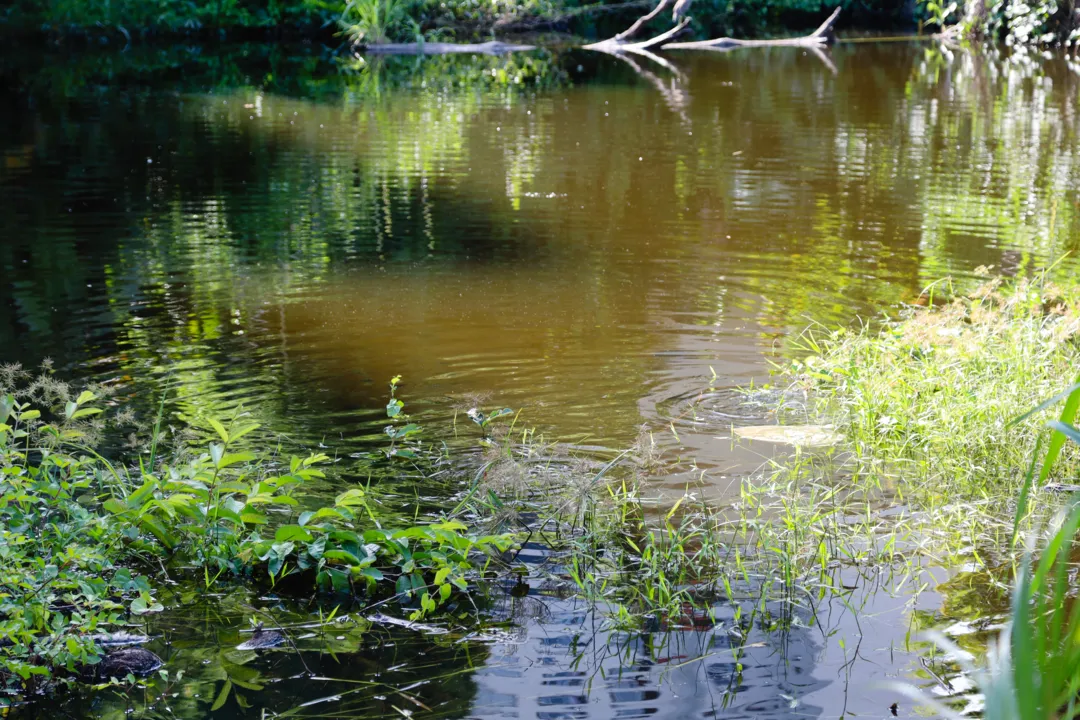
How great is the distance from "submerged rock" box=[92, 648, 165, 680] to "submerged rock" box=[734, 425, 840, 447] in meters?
2.50

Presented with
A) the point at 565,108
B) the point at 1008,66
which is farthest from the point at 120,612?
the point at 1008,66

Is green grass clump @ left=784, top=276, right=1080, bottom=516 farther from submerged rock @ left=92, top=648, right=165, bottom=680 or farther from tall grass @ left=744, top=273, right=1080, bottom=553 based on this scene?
submerged rock @ left=92, top=648, right=165, bottom=680

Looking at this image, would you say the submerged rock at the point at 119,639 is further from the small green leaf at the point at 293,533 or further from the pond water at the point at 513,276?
the small green leaf at the point at 293,533

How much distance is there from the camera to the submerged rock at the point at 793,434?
449cm

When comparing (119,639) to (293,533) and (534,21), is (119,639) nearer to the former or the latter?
(293,533)

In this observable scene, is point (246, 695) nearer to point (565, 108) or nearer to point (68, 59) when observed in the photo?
point (565, 108)

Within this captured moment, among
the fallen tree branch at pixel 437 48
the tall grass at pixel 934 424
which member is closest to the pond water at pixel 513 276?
the tall grass at pixel 934 424

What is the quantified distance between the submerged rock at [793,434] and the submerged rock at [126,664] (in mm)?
2497

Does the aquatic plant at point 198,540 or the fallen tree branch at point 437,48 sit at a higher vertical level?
the fallen tree branch at point 437,48

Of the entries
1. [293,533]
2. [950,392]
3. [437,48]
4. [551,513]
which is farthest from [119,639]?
[437,48]

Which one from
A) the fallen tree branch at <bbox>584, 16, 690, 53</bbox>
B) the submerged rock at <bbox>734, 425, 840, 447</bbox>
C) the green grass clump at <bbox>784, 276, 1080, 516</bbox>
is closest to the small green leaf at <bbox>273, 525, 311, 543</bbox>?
the submerged rock at <bbox>734, 425, 840, 447</bbox>

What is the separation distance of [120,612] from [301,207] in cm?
601

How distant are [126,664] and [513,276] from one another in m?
4.39

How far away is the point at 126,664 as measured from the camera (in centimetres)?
286
